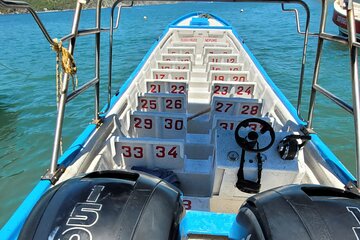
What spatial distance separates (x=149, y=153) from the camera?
3006 mm

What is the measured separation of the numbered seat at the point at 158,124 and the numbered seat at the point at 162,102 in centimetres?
52

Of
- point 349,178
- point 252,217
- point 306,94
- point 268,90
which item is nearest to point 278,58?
point 306,94

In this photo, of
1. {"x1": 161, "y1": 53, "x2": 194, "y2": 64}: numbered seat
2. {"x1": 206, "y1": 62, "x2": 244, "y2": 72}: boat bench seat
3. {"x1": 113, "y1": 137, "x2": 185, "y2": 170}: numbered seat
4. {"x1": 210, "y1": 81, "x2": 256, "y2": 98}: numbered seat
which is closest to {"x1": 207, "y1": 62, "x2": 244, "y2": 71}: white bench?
{"x1": 206, "y1": 62, "x2": 244, "y2": 72}: boat bench seat

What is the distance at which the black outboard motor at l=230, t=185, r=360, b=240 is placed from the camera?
3.69ft

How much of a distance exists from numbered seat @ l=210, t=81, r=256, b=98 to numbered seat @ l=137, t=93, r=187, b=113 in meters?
0.78

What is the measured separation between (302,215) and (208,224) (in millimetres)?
889

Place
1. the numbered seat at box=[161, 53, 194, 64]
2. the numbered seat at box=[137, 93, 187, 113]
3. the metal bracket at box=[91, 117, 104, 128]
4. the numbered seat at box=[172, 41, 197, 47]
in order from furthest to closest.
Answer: the numbered seat at box=[172, 41, 197, 47]
the numbered seat at box=[161, 53, 194, 64]
the numbered seat at box=[137, 93, 187, 113]
the metal bracket at box=[91, 117, 104, 128]

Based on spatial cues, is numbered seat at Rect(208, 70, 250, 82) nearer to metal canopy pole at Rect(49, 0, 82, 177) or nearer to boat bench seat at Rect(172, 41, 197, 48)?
boat bench seat at Rect(172, 41, 197, 48)

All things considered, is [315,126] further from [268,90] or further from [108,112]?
[108,112]

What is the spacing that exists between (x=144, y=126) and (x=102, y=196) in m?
2.38

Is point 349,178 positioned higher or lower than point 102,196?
lower

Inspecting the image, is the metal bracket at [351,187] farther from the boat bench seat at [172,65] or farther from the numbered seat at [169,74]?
the boat bench seat at [172,65]

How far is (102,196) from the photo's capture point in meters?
1.28

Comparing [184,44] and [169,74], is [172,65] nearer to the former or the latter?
[169,74]
